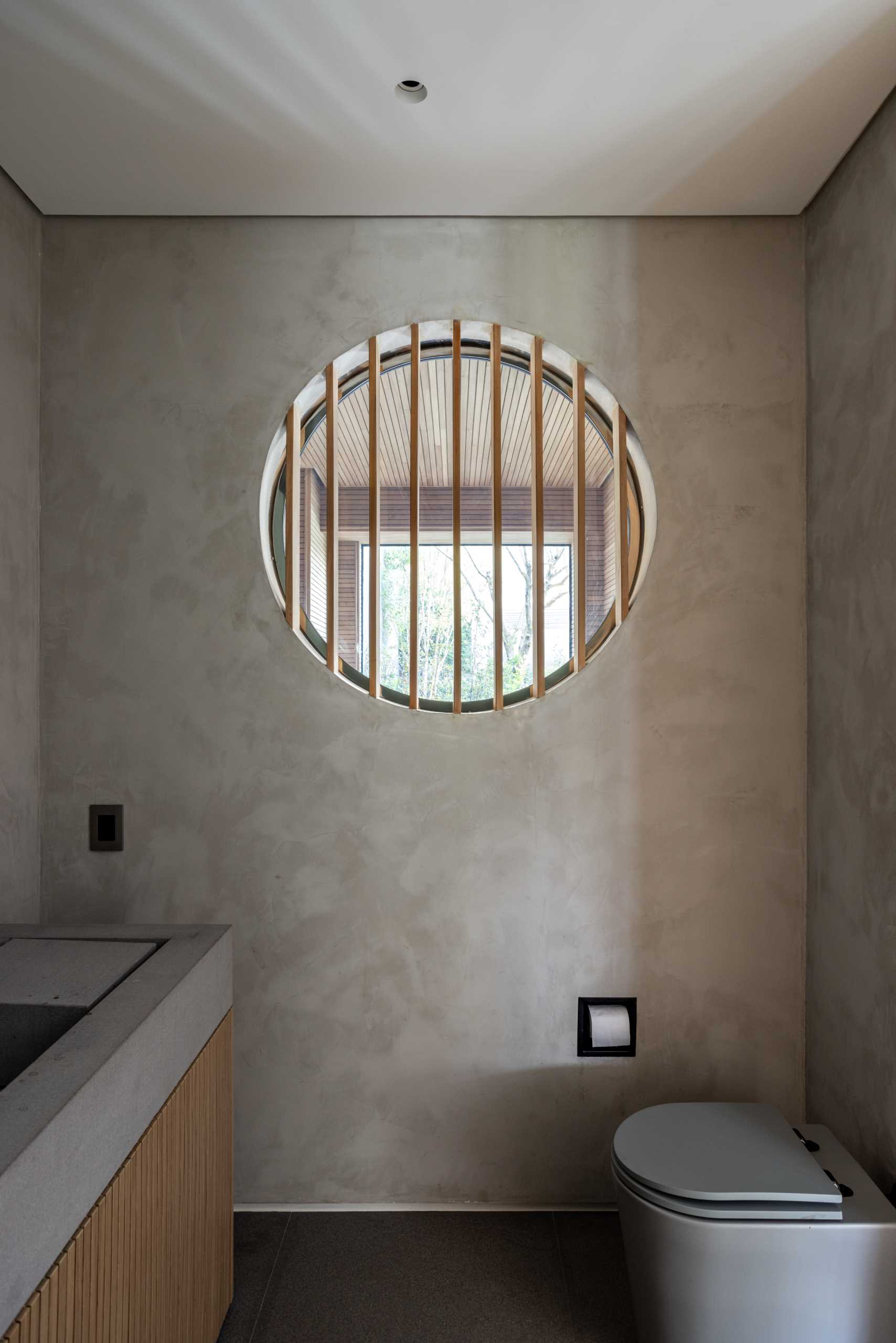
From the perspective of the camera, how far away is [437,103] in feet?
4.94

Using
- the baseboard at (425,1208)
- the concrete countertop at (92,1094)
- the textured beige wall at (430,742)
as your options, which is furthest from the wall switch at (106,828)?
the baseboard at (425,1208)

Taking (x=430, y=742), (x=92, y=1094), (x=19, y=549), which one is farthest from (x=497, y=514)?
(x=92, y=1094)

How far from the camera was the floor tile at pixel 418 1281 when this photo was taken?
1536 mm

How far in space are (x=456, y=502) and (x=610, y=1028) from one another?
1.21 m

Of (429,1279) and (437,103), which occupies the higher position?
(437,103)

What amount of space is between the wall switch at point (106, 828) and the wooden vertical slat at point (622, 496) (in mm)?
1219

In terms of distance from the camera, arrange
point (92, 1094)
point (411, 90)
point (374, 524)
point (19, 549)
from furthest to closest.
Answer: point (374, 524) < point (19, 549) < point (411, 90) < point (92, 1094)

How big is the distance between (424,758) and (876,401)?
3.75ft

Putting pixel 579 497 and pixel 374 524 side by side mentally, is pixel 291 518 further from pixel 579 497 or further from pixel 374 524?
pixel 579 497

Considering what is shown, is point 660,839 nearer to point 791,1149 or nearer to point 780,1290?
point 791,1149

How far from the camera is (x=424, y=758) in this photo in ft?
6.24

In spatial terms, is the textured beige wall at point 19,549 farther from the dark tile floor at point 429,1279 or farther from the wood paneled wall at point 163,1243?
the dark tile floor at point 429,1279

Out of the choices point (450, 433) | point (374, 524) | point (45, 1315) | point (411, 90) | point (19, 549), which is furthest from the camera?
point (450, 433)

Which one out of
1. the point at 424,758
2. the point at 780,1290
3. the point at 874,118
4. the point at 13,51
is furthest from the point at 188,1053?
the point at 874,118
